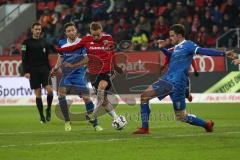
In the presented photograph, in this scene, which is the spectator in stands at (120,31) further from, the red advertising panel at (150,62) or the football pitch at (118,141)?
the football pitch at (118,141)

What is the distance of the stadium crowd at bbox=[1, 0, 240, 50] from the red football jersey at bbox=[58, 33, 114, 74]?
40.8 ft

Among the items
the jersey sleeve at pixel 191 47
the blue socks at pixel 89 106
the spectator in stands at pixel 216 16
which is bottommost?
the blue socks at pixel 89 106

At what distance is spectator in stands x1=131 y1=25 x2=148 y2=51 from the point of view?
2772 centimetres

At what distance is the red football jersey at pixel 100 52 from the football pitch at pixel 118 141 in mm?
1299

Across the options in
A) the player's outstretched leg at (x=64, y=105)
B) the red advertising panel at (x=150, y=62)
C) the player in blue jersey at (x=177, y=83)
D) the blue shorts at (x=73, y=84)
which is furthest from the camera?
the red advertising panel at (x=150, y=62)

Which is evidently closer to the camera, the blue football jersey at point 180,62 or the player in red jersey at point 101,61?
the blue football jersey at point 180,62

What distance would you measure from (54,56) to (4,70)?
212 centimetres

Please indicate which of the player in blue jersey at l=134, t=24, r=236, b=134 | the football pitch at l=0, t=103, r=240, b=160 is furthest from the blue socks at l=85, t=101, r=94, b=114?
the player in blue jersey at l=134, t=24, r=236, b=134

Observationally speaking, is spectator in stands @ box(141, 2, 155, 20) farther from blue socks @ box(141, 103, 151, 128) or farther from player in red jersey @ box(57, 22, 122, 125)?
blue socks @ box(141, 103, 151, 128)

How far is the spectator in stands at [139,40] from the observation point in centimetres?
2772

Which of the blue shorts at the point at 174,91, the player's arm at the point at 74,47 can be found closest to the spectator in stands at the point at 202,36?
the player's arm at the point at 74,47

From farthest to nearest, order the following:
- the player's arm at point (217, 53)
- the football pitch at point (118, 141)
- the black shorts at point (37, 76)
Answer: the black shorts at point (37, 76)
the player's arm at point (217, 53)
the football pitch at point (118, 141)

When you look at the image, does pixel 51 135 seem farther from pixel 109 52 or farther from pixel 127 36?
pixel 127 36

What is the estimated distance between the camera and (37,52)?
17953 millimetres
